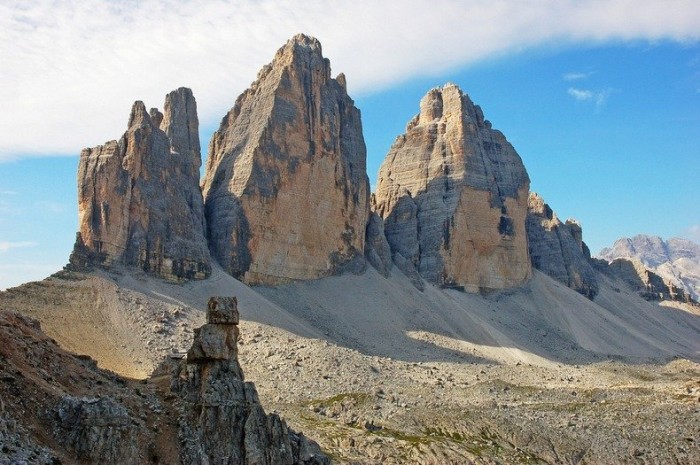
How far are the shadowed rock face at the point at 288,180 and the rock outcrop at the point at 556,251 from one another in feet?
165

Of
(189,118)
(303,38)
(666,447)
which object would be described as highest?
(303,38)

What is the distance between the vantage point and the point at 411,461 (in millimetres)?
56875

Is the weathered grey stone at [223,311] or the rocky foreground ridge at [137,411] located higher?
the weathered grey stone at [223,311]

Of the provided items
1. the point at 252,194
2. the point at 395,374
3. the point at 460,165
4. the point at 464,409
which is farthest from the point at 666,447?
the point at 460,165

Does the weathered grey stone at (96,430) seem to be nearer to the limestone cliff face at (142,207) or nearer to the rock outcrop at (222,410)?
the rock outcrop at (222,410)

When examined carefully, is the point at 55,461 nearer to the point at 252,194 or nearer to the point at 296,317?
the point at 296,317

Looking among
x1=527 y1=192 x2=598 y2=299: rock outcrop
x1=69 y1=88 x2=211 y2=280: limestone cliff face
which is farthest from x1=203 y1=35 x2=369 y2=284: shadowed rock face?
x1=527 y1=192 x2=598 y2=299: rock outcrop

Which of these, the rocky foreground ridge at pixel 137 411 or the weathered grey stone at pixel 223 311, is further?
the weathered grey stone at pixel 223 311

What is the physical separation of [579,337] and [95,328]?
260ft

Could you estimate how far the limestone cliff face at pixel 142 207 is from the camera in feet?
296

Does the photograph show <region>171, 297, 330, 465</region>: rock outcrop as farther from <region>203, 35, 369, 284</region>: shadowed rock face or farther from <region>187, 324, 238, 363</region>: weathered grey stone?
<region>203, 35, 369, 284</region>: shadowed rock face

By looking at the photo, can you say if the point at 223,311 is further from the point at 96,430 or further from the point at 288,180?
the point at 288,180

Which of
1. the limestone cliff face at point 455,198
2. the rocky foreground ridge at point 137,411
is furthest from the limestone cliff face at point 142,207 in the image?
the rocky foreground ridge at point 137,411

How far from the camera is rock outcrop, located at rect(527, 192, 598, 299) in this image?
159m
